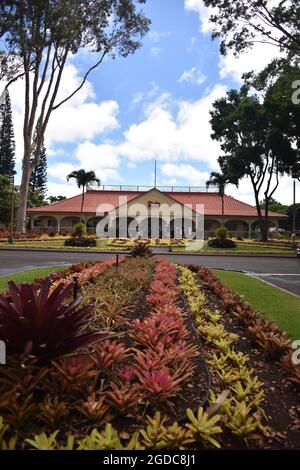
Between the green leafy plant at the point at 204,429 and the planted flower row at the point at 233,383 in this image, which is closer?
the green leafy plant at the point at 204,429

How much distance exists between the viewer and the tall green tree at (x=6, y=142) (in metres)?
65.3

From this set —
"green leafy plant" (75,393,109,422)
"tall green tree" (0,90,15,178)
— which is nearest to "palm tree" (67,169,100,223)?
"tall green tree" (0,90,15,178)

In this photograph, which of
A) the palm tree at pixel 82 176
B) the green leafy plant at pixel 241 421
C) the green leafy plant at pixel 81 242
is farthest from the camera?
the palm tree at pixel 82 176

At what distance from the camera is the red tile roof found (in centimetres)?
4734

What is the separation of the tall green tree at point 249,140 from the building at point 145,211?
765cm

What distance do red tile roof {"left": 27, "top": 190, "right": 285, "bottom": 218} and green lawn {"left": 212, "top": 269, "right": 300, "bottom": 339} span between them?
116 feet

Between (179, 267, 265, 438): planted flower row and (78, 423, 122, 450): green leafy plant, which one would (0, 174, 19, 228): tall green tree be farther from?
(78, 423, 122, 450): green leafy plant

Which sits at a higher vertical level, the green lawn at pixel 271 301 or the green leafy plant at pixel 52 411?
the green leafy plant at pixel 52 411

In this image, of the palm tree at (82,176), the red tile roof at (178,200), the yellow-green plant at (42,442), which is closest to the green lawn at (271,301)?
the yellow-green plant at (42,442)

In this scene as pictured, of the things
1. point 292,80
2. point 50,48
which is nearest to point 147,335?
point 292,80

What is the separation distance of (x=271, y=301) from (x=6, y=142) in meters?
65.5

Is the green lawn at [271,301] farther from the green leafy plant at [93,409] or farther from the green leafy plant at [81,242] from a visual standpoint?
the green leafy plant at [81,242]
